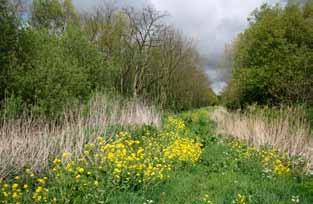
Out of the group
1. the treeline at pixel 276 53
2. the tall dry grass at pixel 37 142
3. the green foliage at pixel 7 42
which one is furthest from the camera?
the treeline at pixel 276 53

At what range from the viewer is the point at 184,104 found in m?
41.2

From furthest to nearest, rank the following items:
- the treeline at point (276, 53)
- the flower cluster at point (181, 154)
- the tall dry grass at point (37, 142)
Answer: the treeline at point (276, 53) < the flower cluster at point (181, 154) < the tall dry grass at point (37, 142)

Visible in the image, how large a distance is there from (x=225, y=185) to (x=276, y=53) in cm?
1646

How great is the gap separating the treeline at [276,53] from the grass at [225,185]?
11.5 metres

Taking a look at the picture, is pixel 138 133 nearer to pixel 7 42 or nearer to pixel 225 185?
pixel 225 185

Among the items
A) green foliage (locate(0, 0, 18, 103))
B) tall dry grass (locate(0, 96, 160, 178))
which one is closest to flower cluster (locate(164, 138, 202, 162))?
tall dry grass (locate(0, 96, 160, 178))

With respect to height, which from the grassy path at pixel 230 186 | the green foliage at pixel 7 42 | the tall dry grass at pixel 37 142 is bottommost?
the grassy path at pixel 230 186

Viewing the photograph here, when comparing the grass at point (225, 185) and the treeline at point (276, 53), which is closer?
the grass at point (225, 185)

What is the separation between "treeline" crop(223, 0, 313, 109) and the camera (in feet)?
63.1

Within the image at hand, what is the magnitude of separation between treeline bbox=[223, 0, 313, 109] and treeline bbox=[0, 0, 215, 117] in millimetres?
6505

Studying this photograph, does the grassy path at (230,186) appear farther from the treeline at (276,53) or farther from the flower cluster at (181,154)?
the treeline at (276,53)

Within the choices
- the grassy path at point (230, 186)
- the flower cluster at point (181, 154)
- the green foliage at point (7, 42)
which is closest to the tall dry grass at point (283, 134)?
the grassy path at point (230, 186)

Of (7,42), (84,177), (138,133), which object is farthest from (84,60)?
(84,177)

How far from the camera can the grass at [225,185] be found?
5.27 metres
